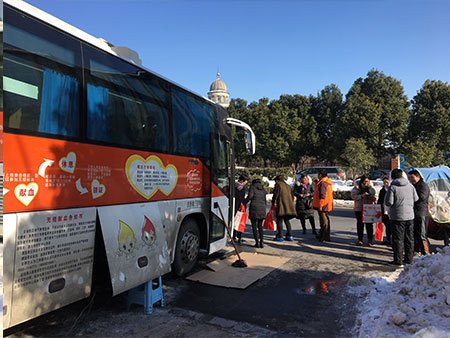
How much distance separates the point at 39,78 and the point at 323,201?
699 cm

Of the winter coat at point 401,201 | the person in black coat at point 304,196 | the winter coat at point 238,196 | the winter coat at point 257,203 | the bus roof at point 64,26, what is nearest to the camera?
the bus roof at point 64,26

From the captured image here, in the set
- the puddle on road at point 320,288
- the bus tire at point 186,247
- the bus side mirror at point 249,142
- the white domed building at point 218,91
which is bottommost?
the puddle on road at point 320,288

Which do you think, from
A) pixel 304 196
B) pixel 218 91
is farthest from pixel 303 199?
pixel 218 91

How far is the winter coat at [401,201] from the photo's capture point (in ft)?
21.5

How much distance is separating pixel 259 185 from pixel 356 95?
34.3 metres

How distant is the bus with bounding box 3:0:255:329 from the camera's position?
3.10 meters

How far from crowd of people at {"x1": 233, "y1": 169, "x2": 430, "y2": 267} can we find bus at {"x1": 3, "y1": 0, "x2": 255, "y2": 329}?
293cm

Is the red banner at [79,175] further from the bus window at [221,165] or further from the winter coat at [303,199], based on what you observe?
the winter coat at [303,199]

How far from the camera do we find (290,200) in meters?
8.90

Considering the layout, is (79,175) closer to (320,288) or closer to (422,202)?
(320,288)

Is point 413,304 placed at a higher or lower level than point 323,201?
lower

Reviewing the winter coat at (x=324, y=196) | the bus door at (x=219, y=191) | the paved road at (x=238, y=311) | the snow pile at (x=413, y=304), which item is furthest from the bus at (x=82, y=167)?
the winter coat at (x=324, y=196)

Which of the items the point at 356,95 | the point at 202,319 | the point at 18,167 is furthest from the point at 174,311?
the point at 356,95

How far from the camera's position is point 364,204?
834 centimetres
